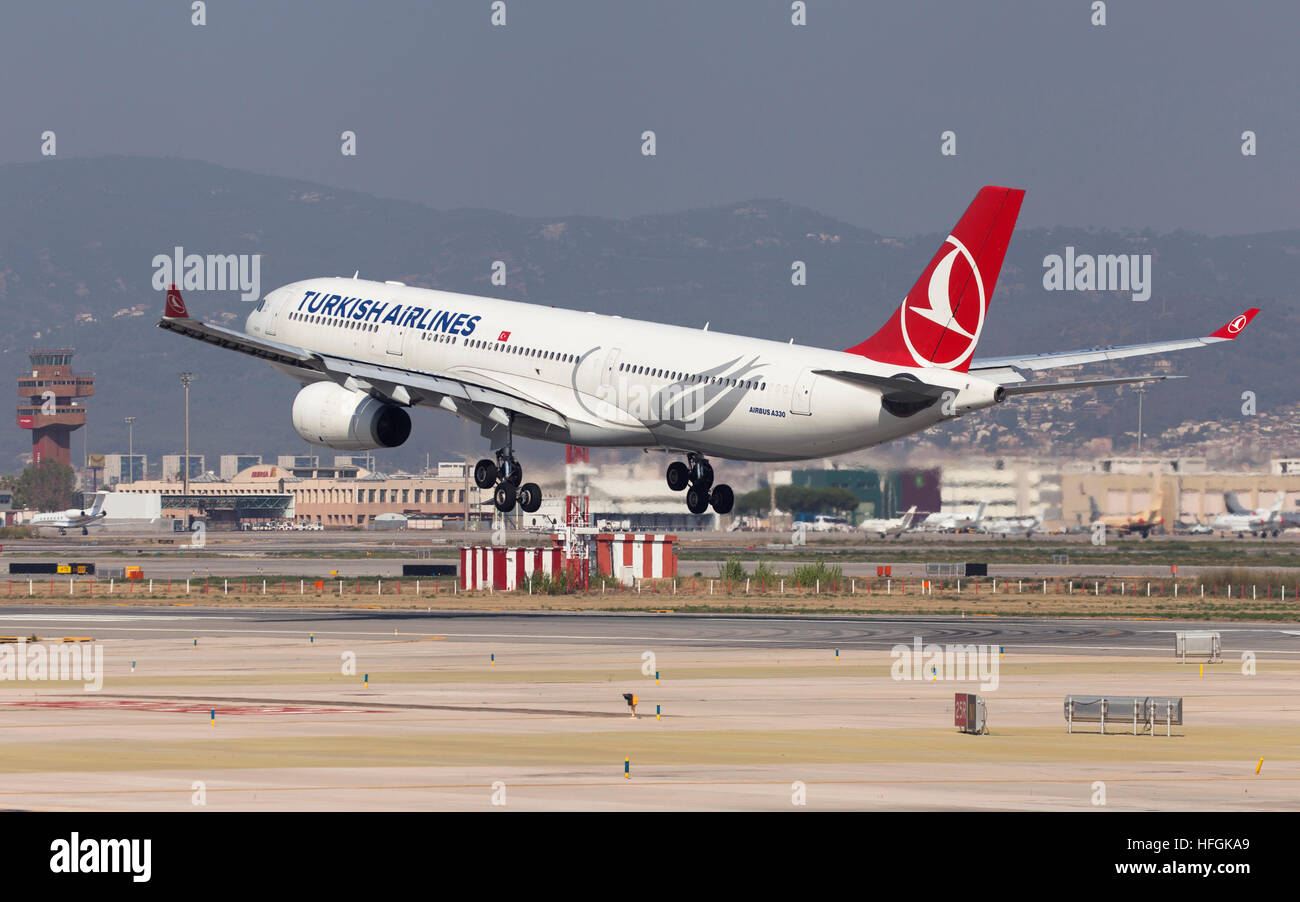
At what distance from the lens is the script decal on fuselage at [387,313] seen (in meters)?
66.2

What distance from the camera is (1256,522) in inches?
6762

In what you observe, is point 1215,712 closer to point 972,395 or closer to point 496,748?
point 972,395

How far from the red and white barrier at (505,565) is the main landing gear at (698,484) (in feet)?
107

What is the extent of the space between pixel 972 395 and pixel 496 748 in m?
22.6

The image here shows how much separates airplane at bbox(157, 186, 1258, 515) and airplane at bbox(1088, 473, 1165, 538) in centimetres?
8808

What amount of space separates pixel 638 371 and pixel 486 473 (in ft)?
25.5

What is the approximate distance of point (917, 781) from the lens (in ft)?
108

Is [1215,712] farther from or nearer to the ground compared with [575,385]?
nearer to the ground

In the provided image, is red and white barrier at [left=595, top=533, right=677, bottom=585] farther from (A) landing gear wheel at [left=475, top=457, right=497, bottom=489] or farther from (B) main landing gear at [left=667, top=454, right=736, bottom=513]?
(A) landing gear wheel at [left=475, top=457, right=497, bottom=489]

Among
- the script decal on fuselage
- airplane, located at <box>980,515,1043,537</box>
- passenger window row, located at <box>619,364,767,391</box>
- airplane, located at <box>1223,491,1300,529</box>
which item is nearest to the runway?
passenger window row, located at <box>619,364,767,391</box>

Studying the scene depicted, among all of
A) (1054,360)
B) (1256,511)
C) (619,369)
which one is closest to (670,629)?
(619,369)

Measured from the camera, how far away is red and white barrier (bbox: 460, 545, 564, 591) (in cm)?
9825

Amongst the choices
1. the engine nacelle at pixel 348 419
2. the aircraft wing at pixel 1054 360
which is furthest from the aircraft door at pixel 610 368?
the aircraft wing at pixel 1054 360
